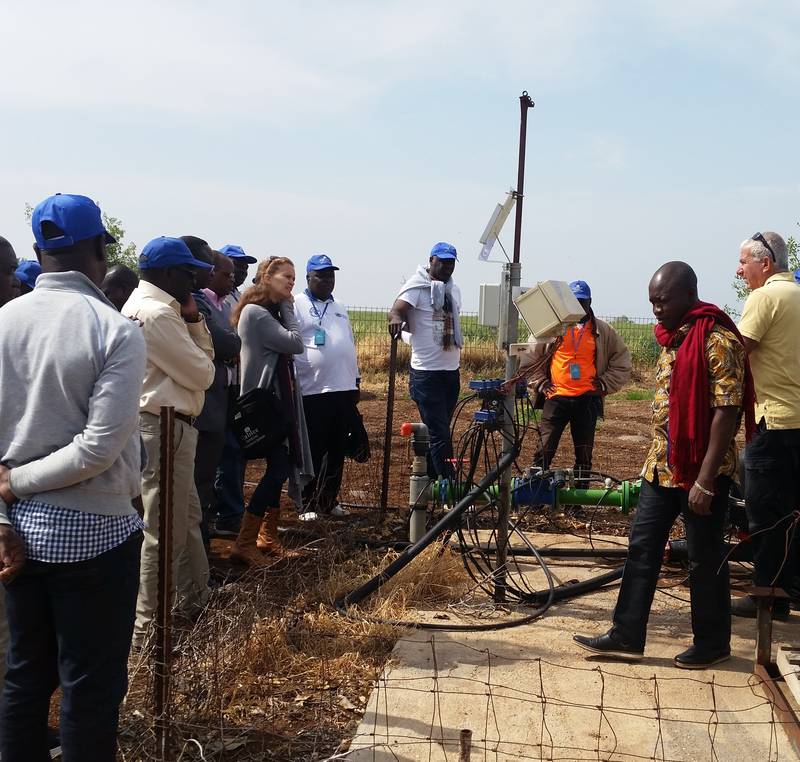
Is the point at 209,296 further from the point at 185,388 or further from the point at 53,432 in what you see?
the point at 53,432

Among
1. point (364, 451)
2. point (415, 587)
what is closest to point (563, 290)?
point (415, 587)

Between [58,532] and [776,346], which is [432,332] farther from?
[58,532]

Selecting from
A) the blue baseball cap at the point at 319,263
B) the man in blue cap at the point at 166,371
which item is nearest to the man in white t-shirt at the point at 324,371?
the blue baseball cap at the point at 319,263

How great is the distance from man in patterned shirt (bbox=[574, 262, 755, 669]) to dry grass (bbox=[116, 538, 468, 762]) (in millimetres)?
1103

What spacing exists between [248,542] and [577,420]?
10.0 feet

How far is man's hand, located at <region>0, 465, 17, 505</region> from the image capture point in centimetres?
263

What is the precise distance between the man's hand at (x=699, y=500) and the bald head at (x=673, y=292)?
783mm

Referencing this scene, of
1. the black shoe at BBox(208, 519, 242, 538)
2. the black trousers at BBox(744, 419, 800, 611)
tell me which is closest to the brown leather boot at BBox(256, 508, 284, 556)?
the black shoe at BBox(208, 519, 242, 538)

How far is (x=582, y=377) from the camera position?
7.49 meters

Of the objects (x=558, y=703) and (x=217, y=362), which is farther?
(x=217, y=362)

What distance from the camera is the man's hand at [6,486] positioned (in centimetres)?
263

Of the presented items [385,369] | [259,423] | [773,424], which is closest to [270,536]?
[259,423]

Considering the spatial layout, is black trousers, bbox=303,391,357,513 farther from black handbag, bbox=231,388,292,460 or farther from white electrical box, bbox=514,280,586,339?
white electrical box, bbox=514,280,586,339

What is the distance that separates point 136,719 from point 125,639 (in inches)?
39.2
